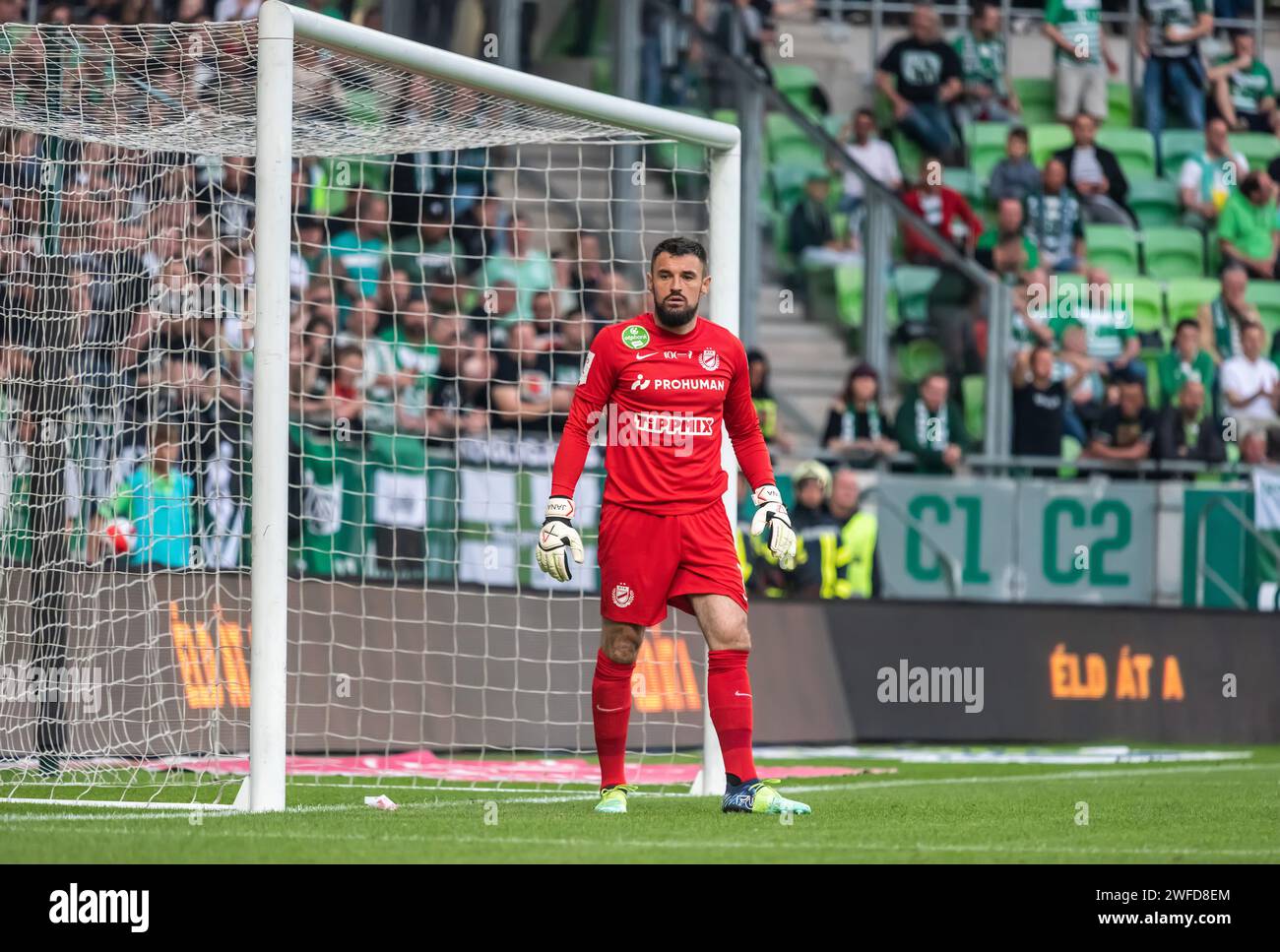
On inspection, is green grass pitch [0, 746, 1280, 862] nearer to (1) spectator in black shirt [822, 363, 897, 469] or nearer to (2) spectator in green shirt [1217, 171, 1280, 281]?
(1) spectator in black shirt [822, 363, 897, 469]

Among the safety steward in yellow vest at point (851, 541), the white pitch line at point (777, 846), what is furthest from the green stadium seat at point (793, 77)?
Answer: the white pitch line at point (777, 846)

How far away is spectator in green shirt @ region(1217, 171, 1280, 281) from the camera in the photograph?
736 inches

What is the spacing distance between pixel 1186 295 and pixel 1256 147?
7.17ft

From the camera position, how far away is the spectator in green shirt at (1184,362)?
1680cm

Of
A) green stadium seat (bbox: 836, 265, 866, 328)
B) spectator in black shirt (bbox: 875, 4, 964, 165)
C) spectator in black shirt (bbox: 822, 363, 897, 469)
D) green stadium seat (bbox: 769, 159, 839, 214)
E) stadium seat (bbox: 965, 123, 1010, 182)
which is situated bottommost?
→ spectator in black shirt (bbox: 822, 363, 897, 469)

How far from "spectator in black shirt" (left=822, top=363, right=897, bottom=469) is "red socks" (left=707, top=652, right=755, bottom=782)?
7670 millimetres

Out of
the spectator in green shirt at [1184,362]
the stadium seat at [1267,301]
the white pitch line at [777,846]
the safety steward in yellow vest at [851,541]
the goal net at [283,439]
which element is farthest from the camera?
the stadium seat at [1267,301]

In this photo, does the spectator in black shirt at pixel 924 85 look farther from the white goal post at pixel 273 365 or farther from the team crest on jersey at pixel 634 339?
the white goal post at pixel 273 365

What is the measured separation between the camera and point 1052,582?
48.9 feet

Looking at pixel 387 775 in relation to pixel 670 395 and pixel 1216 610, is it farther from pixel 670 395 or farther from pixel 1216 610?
pixel 1216 610

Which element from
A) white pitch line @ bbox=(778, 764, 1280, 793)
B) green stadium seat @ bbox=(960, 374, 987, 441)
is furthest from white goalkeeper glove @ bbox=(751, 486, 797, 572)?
green stadium seat @ bbox=(960, 374, 987, 441)

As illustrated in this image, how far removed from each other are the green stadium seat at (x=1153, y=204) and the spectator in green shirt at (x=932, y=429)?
14.6ft

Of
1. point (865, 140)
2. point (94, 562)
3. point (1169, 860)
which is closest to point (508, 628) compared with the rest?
point (94, 562)
